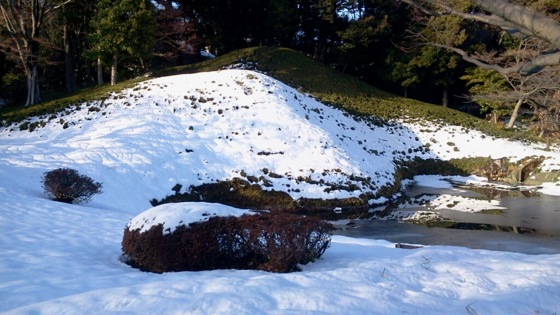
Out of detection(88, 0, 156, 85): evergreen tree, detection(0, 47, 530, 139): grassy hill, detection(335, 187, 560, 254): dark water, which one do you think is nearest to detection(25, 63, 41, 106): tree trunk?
detection(0, 47, 530, 139): grassy hill

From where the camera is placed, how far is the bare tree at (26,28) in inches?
876

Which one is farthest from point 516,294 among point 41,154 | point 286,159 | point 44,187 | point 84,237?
point 41,154

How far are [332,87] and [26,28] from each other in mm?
16493

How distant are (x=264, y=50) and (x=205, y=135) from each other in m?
15.2

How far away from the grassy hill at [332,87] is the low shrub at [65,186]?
46.4ft

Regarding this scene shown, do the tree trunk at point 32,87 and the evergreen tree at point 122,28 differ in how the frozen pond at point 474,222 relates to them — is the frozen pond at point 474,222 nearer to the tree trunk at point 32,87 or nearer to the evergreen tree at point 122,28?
the evergreen tree at point 122,28

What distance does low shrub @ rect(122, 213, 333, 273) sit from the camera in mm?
6262

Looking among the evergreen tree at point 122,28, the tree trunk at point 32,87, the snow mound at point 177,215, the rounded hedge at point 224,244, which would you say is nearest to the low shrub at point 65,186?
the snow mound at point 177,215

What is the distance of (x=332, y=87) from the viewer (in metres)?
28.3

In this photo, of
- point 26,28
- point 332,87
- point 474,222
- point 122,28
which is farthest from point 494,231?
point 26,28

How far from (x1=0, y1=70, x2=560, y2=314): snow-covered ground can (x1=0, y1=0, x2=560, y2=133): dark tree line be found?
463cm

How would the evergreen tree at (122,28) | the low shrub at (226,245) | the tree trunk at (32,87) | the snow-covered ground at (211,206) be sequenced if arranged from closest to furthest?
the snow-covered ground at (211,206) → the low shrub at (226,245) → the evergreen tree at (122,28) → the tree trunk at (32,87)

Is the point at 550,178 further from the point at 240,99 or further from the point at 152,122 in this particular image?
the point at 152,122

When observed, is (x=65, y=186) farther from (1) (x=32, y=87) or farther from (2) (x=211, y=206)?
(1) (x=32, y=87)
